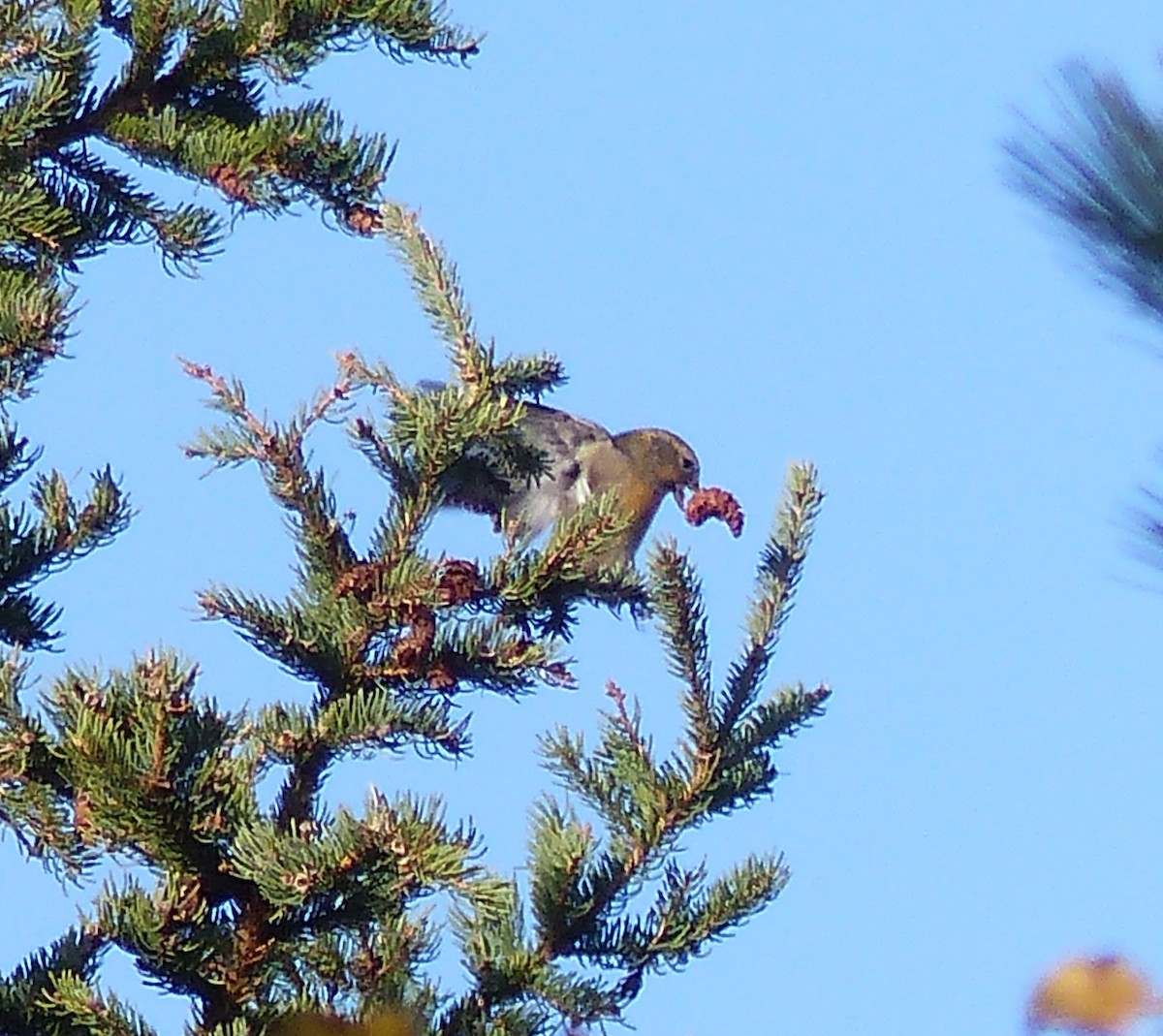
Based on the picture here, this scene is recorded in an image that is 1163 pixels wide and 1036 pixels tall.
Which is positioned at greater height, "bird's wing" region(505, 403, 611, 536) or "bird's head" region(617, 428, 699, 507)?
"bird's head" region(617, 428, 699, 507)

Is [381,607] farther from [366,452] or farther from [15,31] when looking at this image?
[15,31]

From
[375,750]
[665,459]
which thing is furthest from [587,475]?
[375,750]

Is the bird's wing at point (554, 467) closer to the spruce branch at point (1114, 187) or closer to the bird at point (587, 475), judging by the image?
the bird at point (587, 475)

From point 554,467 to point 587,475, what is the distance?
335 mm

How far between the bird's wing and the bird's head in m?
0.14

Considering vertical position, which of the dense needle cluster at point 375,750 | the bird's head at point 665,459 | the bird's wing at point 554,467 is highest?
the bird's head at point 665,459

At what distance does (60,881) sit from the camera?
2.10m

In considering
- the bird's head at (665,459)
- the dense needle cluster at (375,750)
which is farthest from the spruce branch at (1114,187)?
the bird's head at (665,459)

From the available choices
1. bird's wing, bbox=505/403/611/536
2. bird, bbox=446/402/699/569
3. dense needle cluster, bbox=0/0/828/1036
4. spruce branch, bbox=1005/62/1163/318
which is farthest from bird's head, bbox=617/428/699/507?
spruce branch, bbox=1005/62/1163/318

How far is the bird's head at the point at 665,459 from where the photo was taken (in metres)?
3.63

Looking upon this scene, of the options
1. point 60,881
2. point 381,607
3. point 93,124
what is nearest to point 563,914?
point 381,607

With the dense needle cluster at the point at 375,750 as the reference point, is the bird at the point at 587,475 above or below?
above

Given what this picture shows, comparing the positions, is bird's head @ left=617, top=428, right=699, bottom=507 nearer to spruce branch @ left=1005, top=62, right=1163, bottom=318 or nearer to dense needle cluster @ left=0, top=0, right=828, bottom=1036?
dense needle cluster @ left=0, top=0, right=828, bottom=1036

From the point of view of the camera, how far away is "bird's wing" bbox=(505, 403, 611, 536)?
263 centimetres
